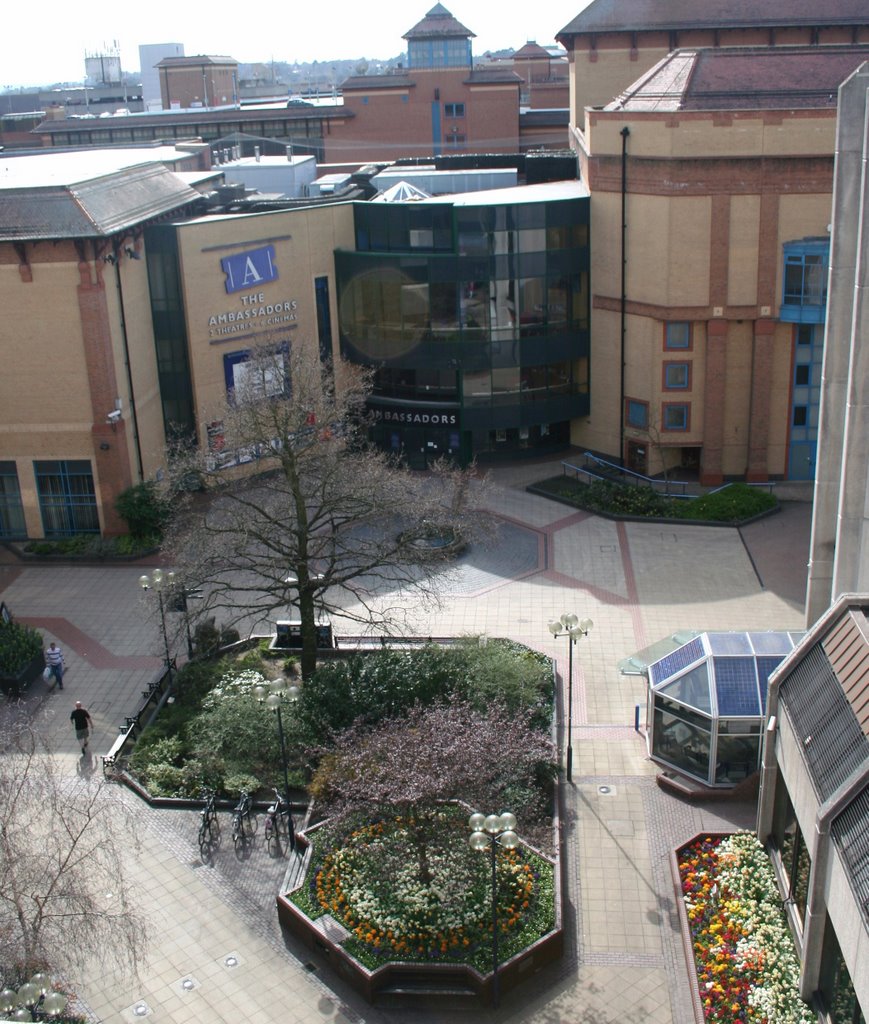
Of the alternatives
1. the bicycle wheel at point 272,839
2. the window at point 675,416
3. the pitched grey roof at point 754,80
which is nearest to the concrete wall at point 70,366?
the bicycle wheel at point 272,839

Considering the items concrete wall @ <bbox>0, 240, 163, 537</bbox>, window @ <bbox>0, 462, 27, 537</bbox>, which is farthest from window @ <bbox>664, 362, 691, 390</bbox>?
window @ <bbox>0, 462, 27, 537</bbox>

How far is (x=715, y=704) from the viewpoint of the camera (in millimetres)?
23625

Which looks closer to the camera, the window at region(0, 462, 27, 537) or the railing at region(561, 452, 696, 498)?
the window at region(0, 462, 27, 537)

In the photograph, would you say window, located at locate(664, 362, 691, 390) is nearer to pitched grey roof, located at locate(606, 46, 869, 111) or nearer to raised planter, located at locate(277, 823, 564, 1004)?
pitched grey roof, located at locate(606, 46, 869, 111)

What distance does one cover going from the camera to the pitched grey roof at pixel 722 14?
165 feet

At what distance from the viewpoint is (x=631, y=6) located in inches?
2039

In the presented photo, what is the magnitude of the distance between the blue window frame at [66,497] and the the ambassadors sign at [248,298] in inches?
255

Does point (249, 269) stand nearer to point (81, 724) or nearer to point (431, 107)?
point (81, 724)

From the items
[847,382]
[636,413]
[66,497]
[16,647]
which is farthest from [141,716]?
[636,413]

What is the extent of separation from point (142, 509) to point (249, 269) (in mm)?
9233

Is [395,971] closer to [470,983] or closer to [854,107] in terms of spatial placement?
[470,983]

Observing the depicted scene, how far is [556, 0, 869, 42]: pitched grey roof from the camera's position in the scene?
5041 centimetres

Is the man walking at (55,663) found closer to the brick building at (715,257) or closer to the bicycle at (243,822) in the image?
the bicycle at (243,822)

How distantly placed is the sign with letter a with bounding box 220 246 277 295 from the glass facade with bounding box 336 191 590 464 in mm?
3074
